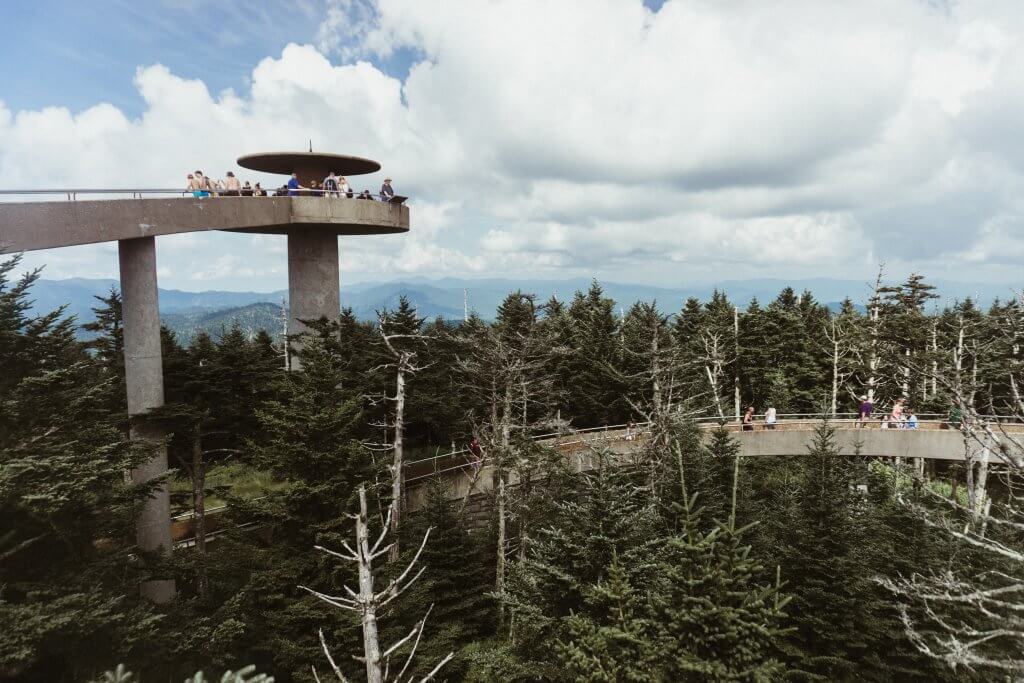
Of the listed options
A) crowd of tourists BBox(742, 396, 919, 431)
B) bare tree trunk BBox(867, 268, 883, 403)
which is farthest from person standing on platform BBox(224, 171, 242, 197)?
bare tree trunk BBox(867, 268, 883, 403)

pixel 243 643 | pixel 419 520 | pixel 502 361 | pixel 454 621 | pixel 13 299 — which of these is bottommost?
pixel 454 621

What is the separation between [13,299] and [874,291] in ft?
135

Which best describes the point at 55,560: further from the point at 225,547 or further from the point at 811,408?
the point at 811,408

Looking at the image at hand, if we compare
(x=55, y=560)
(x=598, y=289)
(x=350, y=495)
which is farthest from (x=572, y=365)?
(x=55, y=560)

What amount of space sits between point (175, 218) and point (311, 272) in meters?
7.85

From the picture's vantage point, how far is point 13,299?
1337cm

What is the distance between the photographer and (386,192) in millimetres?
26281

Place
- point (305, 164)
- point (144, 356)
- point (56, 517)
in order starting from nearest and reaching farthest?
point (56, 517) < point (144, 356) < point (305, 164)

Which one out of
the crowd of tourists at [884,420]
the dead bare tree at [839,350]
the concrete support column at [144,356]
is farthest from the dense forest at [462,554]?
the dead bare tree at [839,350]

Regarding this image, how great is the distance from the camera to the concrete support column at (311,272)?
2616 centimetres

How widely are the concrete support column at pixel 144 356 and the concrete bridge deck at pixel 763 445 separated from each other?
8.03 metres

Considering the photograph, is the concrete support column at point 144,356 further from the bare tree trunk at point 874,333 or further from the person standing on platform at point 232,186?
the bare tree trunk at point 874,333

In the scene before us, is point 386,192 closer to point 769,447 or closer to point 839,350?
point 769,447

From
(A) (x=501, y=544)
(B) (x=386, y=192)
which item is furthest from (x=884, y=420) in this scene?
(B) (x=386, y=192)
